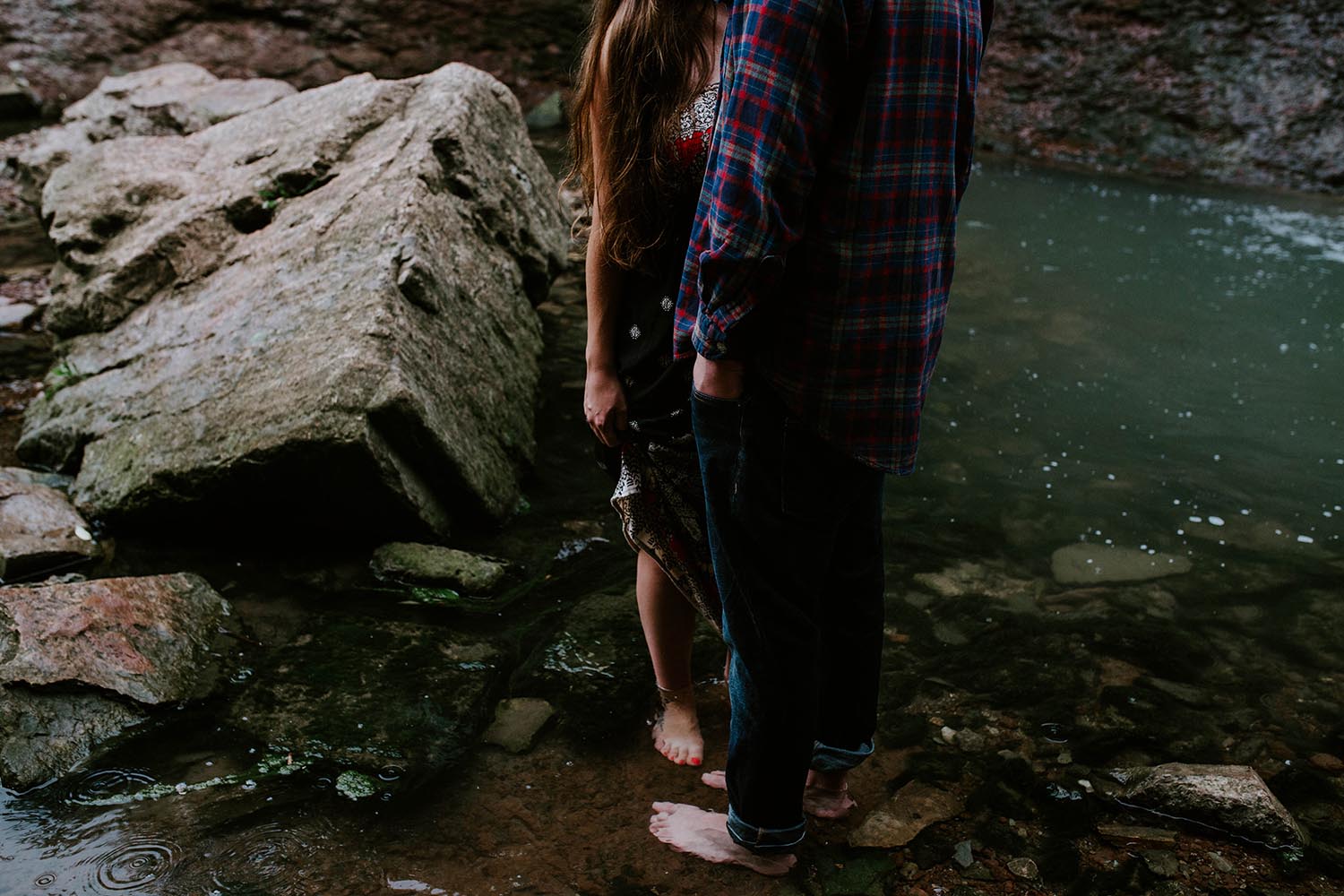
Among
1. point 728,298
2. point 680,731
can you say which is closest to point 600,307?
point 728,298

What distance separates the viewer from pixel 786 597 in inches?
59.8

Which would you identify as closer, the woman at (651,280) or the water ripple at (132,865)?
the woman at (651,280)

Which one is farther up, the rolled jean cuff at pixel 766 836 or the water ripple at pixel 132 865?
the rolled jean cuff at pixel 766 836

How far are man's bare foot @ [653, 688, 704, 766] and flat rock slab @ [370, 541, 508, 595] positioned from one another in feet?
2.13

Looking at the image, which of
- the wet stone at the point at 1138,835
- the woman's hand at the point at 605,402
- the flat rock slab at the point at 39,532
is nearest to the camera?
the woman's hand at the point at 605,402

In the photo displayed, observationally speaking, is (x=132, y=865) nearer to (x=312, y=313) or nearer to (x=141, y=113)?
(x=312, y=313)

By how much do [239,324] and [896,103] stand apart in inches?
86.1

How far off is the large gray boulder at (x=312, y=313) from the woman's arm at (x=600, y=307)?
88 centimetres

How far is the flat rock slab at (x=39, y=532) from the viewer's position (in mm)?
2506

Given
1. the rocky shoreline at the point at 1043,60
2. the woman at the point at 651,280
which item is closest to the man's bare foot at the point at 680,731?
the woman at the point at 651,280

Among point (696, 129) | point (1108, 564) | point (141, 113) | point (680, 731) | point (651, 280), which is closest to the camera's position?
point (696, 129)

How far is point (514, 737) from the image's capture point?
2.12m

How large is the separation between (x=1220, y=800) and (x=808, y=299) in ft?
4.37

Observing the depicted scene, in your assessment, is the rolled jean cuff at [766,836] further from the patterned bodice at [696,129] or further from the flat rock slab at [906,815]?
the patterned bodice at [696,129]
